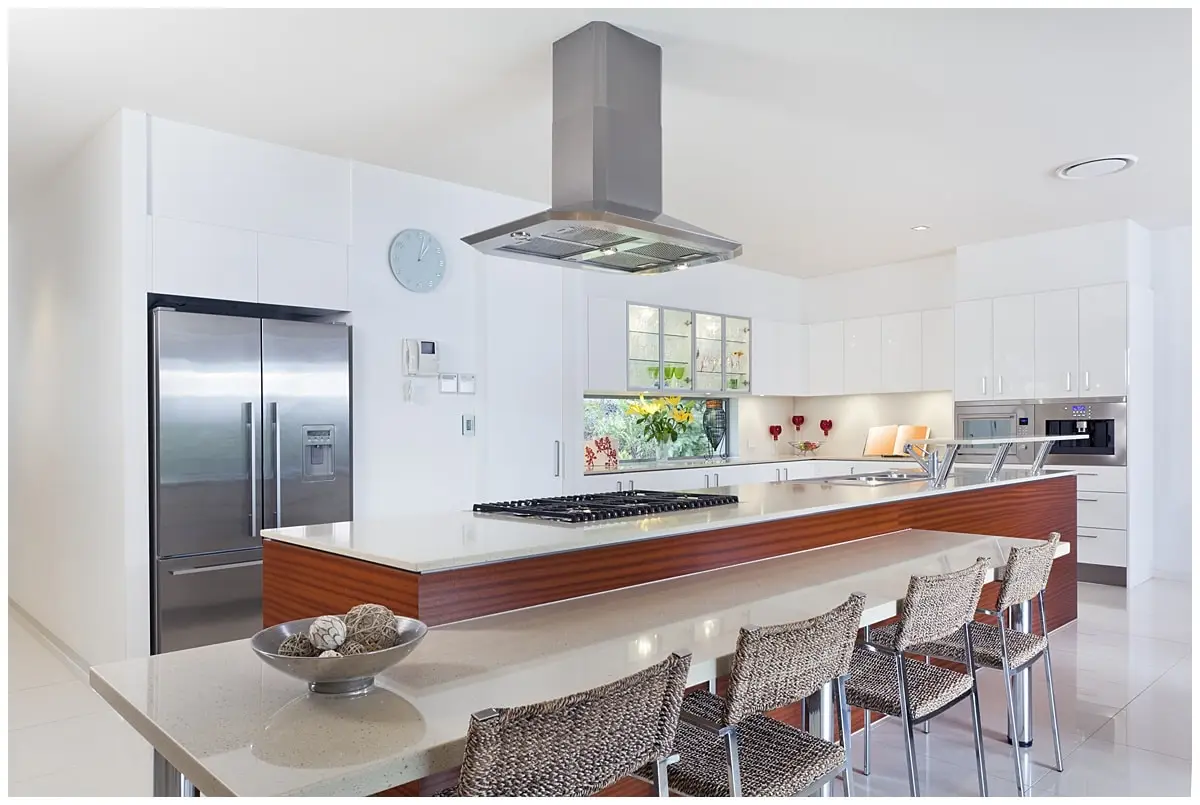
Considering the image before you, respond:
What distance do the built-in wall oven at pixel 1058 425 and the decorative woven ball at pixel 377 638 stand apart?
16.7 ft

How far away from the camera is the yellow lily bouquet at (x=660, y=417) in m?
6.92

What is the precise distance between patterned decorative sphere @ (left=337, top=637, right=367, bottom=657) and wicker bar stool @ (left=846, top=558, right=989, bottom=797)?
1.45 meters

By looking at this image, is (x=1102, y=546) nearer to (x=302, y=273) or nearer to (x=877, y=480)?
(x=877, y=480)

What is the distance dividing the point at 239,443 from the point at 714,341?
4.29 meters

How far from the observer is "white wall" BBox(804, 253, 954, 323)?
6.98m

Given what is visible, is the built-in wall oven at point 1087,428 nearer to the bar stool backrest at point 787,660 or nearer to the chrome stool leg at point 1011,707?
the chrome stool leg at point 1011,707

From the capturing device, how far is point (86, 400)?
423 cm

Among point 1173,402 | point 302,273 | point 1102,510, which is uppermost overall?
point 302,273

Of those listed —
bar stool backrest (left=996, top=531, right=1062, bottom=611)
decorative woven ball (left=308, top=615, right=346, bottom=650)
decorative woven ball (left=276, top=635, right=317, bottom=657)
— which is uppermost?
decorative woven ball (left=308, top=615, right=346, bottom=650)

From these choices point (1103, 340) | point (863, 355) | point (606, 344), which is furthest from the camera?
point (863, 355)

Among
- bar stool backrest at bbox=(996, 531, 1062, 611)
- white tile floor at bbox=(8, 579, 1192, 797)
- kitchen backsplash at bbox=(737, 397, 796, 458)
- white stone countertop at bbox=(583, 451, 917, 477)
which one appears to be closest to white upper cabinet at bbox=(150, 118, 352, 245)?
white tile floor at bbox=(8, 579, 1192, 797)

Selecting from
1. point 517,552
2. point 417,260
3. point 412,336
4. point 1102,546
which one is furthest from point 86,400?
point 1102,546

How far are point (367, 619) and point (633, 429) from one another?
218 inches

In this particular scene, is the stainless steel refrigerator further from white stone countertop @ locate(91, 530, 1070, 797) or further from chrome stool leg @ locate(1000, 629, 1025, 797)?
chrome stool leg @ locate(1000, 629, 1025, 797)
